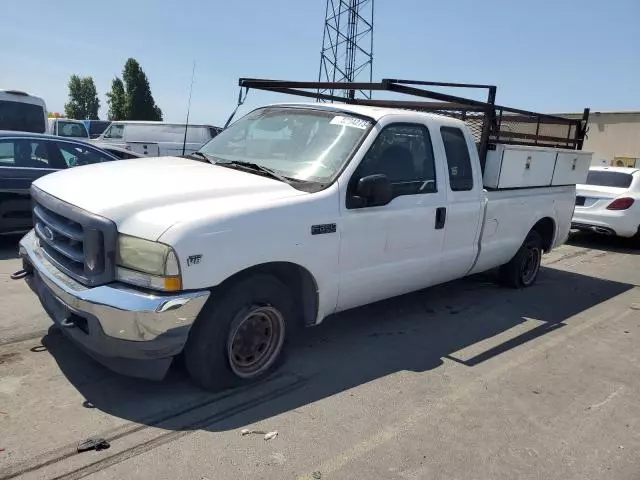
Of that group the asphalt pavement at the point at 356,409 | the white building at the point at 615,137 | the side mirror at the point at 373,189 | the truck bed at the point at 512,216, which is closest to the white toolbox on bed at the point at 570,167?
the truck bed at the point at 512,216

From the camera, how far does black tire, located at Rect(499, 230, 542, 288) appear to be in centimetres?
673

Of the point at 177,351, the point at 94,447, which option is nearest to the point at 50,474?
the point at 94,447

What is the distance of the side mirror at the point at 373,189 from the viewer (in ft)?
13.2

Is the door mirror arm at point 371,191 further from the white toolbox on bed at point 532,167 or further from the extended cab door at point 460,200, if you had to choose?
the white toolbox on bed at point 532,167

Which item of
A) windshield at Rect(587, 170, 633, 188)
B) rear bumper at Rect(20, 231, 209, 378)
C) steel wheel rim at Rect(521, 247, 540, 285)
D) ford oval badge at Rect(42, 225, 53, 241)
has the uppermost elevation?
windshield at Rect(587, 170, 633, 188)

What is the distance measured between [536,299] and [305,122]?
3811mm

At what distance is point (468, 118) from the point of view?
258 inches

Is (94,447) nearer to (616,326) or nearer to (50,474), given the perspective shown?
(50,474)

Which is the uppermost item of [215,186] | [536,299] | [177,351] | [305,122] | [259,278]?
[305,122]

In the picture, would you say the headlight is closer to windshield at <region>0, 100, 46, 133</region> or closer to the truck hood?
the truck hood

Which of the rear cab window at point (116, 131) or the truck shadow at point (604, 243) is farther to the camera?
the rear cab window at point (116, 131)

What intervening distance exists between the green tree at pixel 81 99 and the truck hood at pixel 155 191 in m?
48.7

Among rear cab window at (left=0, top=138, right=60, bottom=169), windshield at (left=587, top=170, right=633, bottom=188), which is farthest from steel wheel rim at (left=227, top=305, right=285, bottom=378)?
windshield at (left=587, top=170, right=633, bottom=188)

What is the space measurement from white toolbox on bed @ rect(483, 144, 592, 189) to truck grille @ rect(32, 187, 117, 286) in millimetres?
3949
